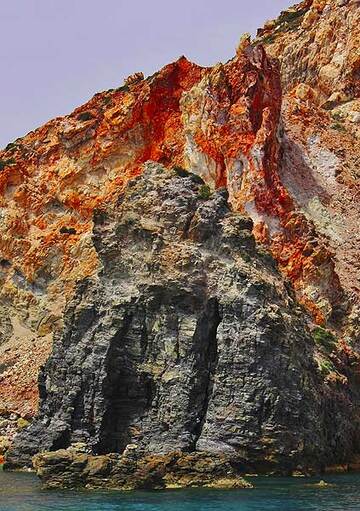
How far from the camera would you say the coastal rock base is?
127 feet

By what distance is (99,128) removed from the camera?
8588cm

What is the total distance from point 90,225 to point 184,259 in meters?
33.6

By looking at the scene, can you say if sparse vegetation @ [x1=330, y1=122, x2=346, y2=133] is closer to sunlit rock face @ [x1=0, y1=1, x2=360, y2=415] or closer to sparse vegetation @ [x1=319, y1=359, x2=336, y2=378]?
sunlit rock face @ [x1=0, y1=1, x2=360, y2=415]

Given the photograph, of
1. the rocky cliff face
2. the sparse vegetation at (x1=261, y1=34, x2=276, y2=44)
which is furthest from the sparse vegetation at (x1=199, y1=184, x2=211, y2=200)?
the sparse vegetation at (x1=261, y1=34, x2=276, y2=44)

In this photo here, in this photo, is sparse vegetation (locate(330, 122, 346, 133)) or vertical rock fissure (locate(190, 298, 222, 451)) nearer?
vertical rock fissure (locate(190, 298, 222, 451))

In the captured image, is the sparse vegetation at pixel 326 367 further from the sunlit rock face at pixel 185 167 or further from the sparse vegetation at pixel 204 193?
the sparse vegetation at pixel 204 193

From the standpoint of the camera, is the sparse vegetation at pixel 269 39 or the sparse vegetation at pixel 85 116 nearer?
the sparse vegetation at pixel 85 116

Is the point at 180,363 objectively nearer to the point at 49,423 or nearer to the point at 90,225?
the point at 49,423

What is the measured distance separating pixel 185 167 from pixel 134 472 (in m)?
39.4

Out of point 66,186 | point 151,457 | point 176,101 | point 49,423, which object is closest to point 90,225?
point 66,186

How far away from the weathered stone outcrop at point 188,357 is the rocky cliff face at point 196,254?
0.13m

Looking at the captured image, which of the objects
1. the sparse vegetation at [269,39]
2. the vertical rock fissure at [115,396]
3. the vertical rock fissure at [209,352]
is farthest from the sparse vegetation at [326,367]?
the sparse vegetation at [269,39]

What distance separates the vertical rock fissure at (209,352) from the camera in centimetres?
4794

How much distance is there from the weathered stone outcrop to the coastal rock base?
3583 millimetres
